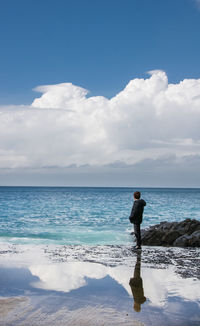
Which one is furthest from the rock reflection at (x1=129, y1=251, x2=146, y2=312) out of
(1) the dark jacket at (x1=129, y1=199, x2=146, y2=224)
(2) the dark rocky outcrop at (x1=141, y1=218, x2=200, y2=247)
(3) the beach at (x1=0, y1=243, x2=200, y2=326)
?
(2) the dark rocky outcrop at (x1=141, y1=218, x2=200, y2=247)

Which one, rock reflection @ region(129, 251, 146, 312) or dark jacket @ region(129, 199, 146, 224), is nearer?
rock reflection @ region(129, 251, 146, 312)

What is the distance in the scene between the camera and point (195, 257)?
11148 millimetres

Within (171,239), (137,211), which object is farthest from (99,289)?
(171,239)

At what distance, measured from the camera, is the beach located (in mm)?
5426

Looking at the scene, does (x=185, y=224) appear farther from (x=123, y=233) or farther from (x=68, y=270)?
(x=68, y=270)

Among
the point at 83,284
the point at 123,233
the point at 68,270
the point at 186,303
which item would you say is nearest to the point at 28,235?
the point at 123,233

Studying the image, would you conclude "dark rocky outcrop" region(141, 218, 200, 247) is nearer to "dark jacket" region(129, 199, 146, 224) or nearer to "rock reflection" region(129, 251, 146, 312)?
"dark jacket" region(129, 199, 146, 224)

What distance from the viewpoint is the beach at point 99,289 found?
5426 mm

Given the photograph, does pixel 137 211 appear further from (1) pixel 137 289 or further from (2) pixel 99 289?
(2) pixel 99 289

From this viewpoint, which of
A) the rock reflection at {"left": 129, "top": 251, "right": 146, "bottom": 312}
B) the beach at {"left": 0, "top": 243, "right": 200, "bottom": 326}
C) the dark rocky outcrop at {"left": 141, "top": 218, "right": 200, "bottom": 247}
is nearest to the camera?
the beach at {"left": 0, "top": 243, "right": 200, "bottom": 326}

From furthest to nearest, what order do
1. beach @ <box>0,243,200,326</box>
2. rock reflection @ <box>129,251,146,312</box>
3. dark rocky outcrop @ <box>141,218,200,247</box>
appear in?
dark rocky outcrop @ <box>141,218,200,247</box>, rock reflection @ <box>129,251,146,312</box>, beach @ <box>0,243,200,326</box>

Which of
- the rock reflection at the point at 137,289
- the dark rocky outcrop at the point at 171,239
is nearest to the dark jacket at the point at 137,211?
the dark rocky outcrop at the point at 171,239

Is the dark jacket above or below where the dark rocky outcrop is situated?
above

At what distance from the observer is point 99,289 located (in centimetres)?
695
